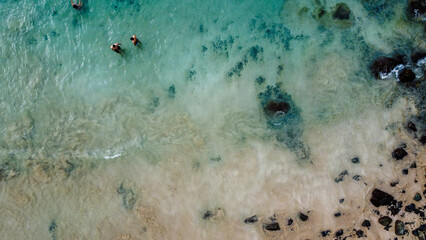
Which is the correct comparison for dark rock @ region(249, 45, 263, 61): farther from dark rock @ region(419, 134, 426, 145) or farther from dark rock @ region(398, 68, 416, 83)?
dark rock @ region(419, 134, 426, 145)

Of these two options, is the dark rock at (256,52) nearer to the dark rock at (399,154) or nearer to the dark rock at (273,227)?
the dark rock at (399,154)

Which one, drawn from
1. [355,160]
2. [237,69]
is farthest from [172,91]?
[355,160]

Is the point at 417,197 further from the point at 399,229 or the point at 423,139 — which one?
the point at 423,139

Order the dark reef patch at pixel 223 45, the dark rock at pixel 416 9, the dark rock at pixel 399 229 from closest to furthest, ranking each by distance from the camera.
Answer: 1. the dark rock at pixel 399 229
2. the dark rock at pixel 416 9
3. the dark reef patch at pixel 223 45

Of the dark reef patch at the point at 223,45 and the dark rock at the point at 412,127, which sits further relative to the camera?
the dark reef patch at the point at 223,45

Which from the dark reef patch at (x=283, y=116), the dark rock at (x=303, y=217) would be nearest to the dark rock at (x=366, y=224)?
the dark rock at (x=303, y=217)

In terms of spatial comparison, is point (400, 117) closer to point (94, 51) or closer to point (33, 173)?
point (94, 51)
